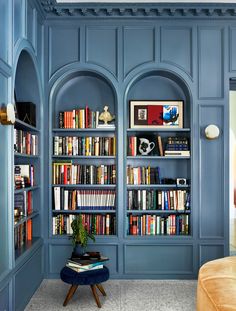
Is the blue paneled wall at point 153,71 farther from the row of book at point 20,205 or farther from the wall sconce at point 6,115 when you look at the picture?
the wall sconce at point 6,115

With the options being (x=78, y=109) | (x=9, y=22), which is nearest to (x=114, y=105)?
(x=78, y=109)

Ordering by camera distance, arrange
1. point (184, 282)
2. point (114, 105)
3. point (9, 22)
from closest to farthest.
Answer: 1. point (9, 22)
2. point (184, 282)
3. point (114, 105)

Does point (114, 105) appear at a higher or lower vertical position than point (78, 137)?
higher

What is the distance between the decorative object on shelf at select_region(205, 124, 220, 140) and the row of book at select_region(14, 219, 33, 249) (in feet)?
7.31

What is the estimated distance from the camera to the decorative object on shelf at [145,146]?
13.9 feet

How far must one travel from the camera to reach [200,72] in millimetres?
4164

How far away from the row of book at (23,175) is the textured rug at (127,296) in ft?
3.76

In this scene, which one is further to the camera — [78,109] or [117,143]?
[78,109]

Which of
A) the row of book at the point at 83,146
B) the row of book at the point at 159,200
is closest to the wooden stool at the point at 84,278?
the row of book at the point at 159,200

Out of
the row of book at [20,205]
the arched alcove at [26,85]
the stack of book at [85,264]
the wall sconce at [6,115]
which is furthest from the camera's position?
the arched alcove at [26,85]

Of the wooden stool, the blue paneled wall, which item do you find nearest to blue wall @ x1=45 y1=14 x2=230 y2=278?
the blue paneled wall

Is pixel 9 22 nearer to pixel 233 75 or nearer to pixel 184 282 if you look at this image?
pixel 233 75

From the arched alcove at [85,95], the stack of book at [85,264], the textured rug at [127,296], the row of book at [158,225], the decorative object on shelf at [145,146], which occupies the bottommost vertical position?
the textured rug at [127,296]

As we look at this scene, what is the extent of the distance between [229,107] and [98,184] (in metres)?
1.82
